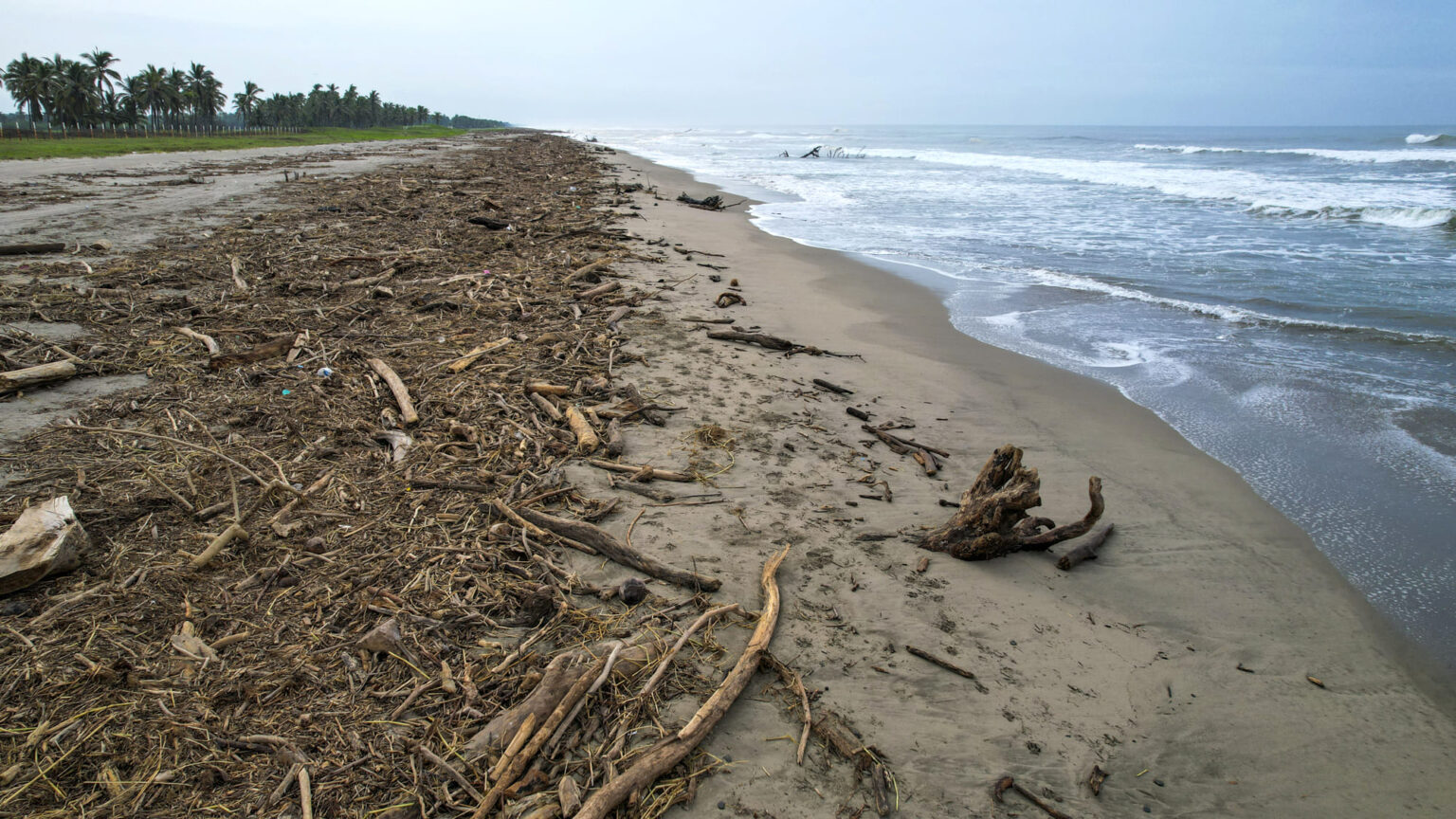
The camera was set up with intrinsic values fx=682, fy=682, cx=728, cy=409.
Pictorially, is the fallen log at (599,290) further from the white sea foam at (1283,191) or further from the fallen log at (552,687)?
the white sea foam at (1283,191)

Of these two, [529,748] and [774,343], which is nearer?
[529,748]

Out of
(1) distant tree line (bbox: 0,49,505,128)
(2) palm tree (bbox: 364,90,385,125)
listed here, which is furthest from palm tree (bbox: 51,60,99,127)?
(2) palm tree (bbox: 364,90,385,125)

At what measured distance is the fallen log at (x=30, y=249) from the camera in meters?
9.13

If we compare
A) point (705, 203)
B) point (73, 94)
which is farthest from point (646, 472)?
point (73, 94)

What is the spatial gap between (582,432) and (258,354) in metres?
3.22

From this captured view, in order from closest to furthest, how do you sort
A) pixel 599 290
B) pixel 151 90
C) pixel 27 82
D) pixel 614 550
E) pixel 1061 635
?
pixel 1061 635, pixel 614 550, pixel 599 290, pixel 27 82, pixel 151 90

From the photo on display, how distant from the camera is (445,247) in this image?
36.8 feet

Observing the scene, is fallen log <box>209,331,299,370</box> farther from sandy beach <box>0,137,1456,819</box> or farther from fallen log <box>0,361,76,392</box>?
fallen log <box>0,361,76,392</box>

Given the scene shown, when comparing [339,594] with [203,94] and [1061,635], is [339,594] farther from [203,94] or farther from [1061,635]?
[203,94]

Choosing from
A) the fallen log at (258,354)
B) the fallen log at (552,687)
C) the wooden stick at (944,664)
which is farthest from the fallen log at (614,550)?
the fallen log at (258,354)

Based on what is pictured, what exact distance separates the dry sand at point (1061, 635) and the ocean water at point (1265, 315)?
47 centimetres

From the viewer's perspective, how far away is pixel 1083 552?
411 cm

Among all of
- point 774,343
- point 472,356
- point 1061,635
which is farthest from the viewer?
point 774,343

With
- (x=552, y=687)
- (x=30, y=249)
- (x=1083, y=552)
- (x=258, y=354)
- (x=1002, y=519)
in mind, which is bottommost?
(x=1083, y=552)
